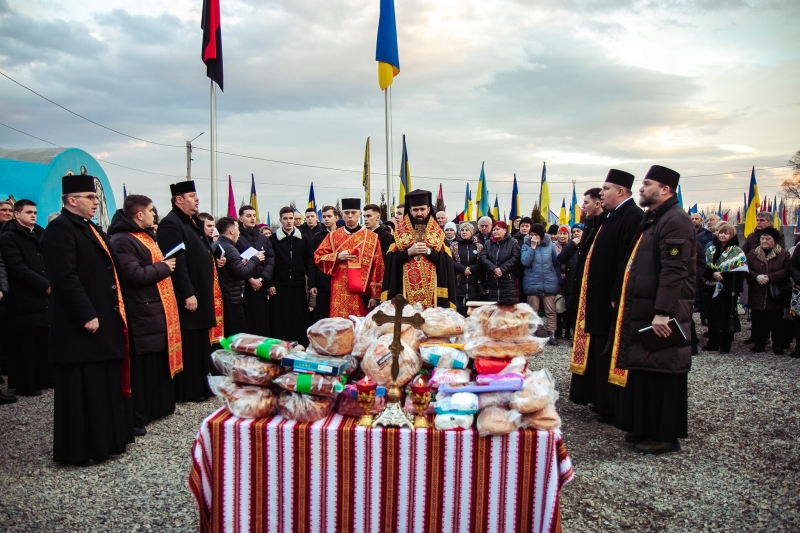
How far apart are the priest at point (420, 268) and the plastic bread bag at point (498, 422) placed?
3384mm

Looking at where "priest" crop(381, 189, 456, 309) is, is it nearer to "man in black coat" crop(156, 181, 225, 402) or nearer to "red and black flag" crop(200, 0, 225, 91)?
"man in black coat" crop(156, 181, 225, 402)

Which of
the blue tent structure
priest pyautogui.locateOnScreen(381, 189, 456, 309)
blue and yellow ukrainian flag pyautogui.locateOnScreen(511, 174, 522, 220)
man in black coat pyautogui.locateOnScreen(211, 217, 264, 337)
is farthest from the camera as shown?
blue and yellow ukrainian flag pyautogui.locateOnScreen(511, 174, 522, 220)

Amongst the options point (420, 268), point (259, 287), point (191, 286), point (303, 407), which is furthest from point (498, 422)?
point (259, 287)

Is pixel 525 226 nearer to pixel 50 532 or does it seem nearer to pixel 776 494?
pixel 776 494

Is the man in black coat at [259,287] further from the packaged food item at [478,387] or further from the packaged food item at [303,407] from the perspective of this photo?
the packaged food item at [478,387]

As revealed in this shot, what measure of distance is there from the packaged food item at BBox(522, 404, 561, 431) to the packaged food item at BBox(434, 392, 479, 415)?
246 millimetres

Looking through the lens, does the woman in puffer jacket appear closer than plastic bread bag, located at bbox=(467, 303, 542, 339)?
No

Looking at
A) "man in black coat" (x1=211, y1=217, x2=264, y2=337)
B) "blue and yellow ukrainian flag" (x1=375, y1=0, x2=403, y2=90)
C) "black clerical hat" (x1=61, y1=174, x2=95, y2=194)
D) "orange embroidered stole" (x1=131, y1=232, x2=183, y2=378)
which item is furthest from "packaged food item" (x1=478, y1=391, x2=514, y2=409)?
"blue and yellow ukrainian flag" (x1=375, y1=0, x2=403, y2=90)

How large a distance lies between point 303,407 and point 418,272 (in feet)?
11.2

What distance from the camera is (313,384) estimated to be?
9.07 ft

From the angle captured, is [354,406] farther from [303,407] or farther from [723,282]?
[723,282]

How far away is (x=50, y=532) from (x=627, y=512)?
339 centimetres

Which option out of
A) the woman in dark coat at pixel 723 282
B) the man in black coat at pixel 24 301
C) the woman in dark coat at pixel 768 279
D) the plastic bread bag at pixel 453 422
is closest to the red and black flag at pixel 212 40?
the man in black coat at pixel 24 301

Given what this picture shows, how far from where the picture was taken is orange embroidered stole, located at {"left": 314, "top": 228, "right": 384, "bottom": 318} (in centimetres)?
698
